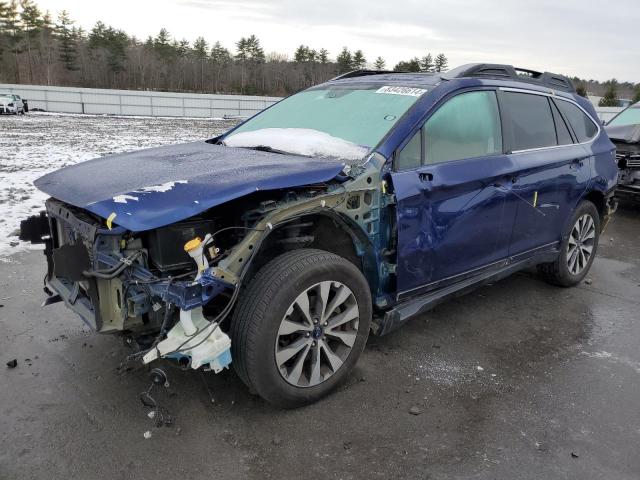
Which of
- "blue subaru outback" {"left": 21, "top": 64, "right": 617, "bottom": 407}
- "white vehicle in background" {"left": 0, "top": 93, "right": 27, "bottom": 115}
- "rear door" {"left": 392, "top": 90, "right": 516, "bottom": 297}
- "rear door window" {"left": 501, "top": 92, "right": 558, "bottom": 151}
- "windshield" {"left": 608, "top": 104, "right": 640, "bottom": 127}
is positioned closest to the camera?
"blue subaru outback" {"left": 21, "top": 64, "right": 617, "bottom": 407}

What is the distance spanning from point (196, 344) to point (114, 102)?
127 feet

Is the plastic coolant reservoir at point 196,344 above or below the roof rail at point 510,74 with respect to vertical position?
below

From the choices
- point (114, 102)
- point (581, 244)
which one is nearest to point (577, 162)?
point (581, 244)

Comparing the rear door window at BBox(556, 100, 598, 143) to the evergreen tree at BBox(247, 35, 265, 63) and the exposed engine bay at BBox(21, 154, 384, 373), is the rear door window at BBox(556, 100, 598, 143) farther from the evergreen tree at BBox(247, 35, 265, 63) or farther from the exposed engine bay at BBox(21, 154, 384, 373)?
the evergreen tree at BBox(247, 35, 265, 63)

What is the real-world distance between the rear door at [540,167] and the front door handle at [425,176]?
929 millimetres

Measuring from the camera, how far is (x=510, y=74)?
4.08 m

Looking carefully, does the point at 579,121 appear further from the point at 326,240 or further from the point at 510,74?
the point at 326,240

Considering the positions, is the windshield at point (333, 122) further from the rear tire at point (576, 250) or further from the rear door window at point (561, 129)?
the rear tire at point (576, 250)

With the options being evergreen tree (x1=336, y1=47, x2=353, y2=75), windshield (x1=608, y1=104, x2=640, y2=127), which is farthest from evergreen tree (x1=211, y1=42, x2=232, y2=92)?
windshield (x1=608, y1=104, x2=640, y2=127)

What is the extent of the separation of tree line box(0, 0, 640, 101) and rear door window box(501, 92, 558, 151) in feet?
187

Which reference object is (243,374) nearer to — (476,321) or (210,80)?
(476,321)

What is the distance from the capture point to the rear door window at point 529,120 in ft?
12.7

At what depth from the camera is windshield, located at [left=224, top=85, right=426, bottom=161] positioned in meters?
3.24

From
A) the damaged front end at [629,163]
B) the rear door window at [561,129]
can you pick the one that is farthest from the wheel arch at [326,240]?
the damaged front end at [629,163]
